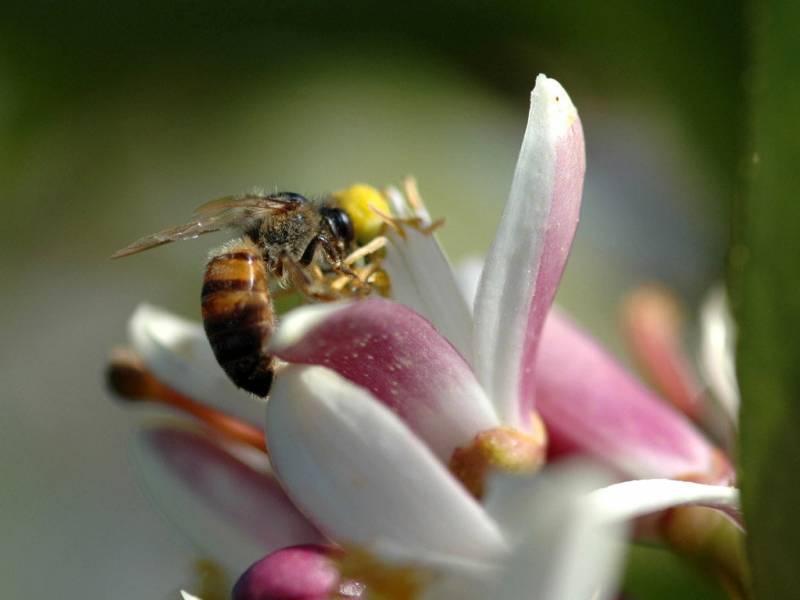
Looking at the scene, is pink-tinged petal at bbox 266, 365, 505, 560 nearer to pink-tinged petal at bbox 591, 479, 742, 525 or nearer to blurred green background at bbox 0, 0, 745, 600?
pink-tinged petal at bbox 591, 479, 742, 525

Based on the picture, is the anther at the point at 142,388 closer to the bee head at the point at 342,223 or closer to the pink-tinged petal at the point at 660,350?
the bee head at the point at 342,223

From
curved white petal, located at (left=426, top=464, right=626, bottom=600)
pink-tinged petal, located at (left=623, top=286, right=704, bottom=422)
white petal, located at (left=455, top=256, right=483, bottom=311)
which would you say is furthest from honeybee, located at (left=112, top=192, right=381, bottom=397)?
pink-tinged petal, located at (left=623, top=286, right=704, bottom=422)

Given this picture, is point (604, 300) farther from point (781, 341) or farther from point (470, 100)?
point (781, 341)

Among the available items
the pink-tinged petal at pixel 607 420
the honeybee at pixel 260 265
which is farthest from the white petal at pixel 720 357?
the honeybee at pixel 260 265

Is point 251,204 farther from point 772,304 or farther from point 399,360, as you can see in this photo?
point 772,304

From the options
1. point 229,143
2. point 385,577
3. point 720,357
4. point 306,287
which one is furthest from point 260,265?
point 229,143
